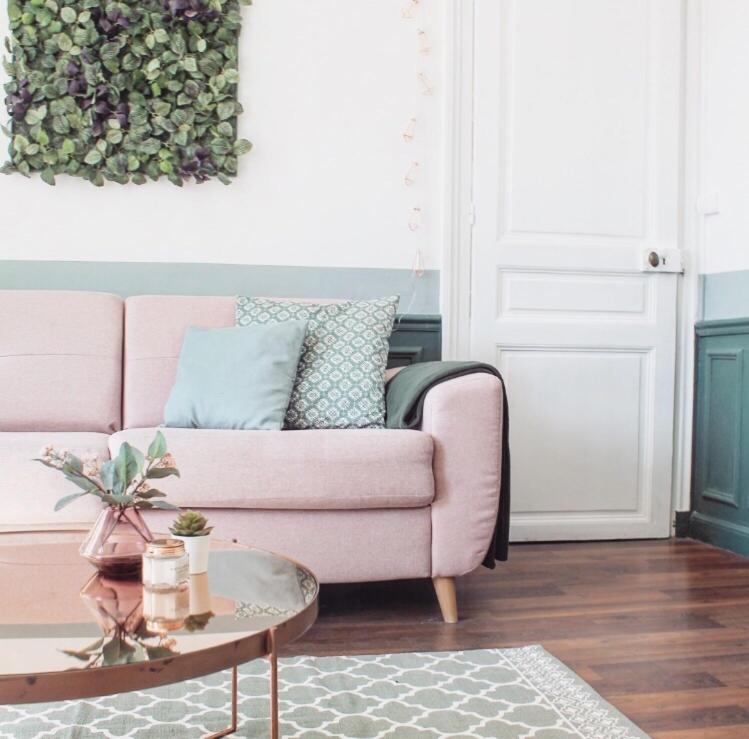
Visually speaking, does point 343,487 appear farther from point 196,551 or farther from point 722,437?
point 722,437

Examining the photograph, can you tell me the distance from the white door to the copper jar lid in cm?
206

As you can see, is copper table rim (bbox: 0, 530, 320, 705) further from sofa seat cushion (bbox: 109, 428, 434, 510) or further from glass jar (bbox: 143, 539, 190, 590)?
sofa seat cushion (bbox: 109, 428, 434, 510)

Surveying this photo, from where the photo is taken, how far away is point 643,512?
10.8 ft

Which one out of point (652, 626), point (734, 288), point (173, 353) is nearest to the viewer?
point (652, 626)

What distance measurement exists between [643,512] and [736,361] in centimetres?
67

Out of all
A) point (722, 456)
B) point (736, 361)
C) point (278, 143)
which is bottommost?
point (722, 456)

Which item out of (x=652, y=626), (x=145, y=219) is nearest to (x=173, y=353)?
(x=145, y=219)

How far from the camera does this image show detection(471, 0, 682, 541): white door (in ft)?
10.4

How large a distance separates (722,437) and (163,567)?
2.52 m

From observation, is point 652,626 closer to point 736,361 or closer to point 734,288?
point 736,361

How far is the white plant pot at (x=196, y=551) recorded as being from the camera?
1.31 metres

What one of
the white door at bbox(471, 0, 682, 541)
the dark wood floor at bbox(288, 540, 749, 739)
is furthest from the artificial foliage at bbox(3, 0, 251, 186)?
the dark wood floor at bbox(288, 540, 749, 739)

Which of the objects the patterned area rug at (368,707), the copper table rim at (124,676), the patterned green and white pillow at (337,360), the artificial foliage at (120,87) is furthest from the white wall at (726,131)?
the copper table rim at (124,676)

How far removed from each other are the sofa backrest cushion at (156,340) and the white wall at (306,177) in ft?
0.96
